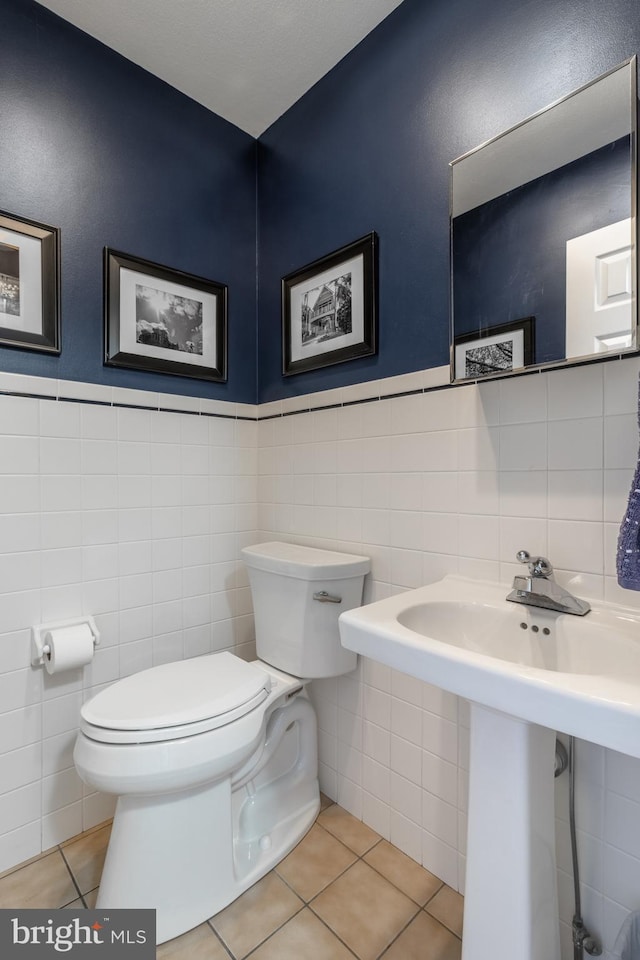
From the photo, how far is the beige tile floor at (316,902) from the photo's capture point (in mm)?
1063

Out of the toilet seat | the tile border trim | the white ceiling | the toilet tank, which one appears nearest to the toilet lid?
the toilet seat

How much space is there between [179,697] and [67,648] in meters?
0.41

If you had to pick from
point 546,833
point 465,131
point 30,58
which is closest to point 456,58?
point 465,131

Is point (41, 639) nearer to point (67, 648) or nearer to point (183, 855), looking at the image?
point (67, 648)

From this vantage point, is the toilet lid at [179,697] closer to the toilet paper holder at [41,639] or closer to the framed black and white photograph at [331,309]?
the toilet paper holder at [41,639]

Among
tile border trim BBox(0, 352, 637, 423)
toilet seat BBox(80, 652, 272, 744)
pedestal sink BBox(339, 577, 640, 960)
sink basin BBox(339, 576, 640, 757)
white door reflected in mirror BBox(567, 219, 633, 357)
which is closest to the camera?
sink basin BBox(339, 576, 640, 757)

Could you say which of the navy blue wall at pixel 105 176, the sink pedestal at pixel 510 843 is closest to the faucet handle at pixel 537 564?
the sink pedestal at pixel 510 843

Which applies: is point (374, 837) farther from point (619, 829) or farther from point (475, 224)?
point (475, 224)

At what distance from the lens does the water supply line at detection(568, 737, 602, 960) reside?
96 centimetres

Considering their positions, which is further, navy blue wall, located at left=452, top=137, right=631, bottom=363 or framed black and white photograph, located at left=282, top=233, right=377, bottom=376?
framed black and white photograph, located at left=282, top=233, right=377, bottom=376

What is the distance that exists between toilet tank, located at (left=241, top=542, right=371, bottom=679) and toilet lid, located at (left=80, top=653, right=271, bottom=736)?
0.17 meters

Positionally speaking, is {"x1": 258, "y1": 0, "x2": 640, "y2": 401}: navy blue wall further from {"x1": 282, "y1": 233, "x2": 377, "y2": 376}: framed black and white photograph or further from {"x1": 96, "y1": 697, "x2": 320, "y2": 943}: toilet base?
{"x1": 96, "y1": 697, "x2": 320, "y2": 943}: toilet base

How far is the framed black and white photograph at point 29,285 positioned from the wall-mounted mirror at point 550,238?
116 centimetres

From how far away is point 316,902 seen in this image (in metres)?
1.18
